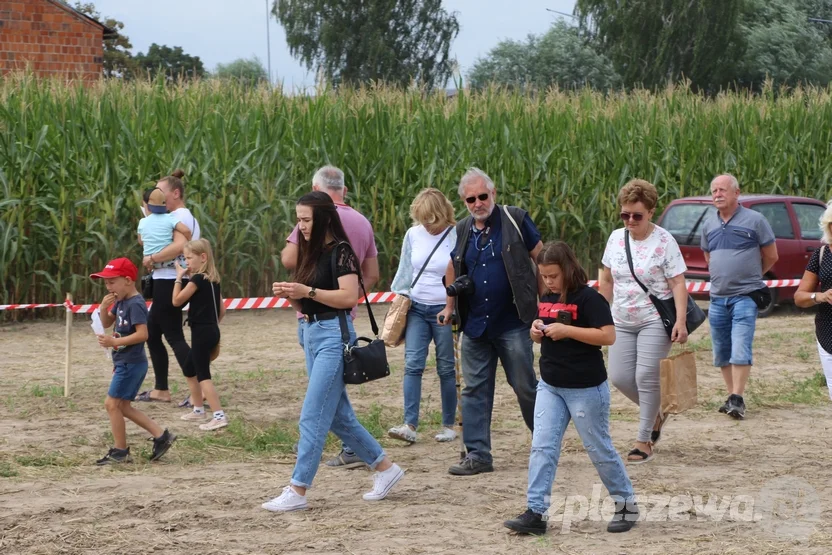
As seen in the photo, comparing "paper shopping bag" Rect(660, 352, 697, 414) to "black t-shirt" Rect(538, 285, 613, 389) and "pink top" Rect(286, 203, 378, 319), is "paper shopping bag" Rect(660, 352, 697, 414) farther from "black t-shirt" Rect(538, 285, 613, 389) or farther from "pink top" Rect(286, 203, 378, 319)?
"pink top" Rect(286, 203, 378, 319)

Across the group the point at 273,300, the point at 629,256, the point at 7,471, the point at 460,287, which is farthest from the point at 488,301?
the point at 273,300

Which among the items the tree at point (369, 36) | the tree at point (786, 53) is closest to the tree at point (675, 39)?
the tree at point (786, 53)

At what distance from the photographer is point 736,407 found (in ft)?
30.7

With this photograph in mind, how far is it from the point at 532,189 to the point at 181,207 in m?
8.75

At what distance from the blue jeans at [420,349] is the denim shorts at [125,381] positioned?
1.84 metres

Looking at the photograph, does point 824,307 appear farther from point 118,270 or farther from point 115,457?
point 115,457

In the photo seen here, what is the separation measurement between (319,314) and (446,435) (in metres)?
2.36

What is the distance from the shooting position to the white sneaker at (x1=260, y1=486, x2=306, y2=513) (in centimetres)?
651

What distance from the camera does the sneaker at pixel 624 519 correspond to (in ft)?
20.1

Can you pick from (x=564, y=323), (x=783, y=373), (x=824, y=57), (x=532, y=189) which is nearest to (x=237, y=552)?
(x=564, y=323)

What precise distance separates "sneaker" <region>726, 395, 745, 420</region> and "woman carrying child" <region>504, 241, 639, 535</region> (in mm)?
3412

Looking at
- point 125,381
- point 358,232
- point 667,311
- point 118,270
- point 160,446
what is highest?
point 358,232

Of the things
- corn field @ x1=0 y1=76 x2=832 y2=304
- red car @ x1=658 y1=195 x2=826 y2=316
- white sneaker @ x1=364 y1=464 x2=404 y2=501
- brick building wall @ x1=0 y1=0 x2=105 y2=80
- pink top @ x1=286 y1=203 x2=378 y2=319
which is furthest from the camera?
brick building wall @ x1=0 y1=0 x2=105 y2=80

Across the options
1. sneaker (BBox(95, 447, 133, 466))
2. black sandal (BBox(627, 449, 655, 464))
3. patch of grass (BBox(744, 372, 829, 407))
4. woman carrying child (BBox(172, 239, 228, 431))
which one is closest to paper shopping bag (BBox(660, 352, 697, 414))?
black sandal (BBox(627, 449, 655, 464))
